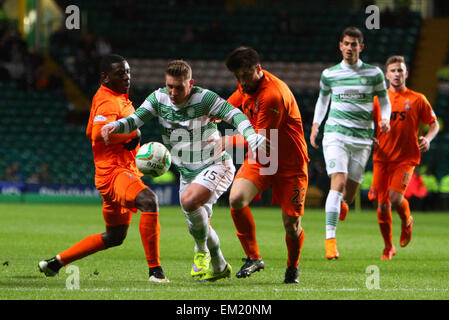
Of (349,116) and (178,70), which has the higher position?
(178,70)

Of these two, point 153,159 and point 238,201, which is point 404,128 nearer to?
point 238,201

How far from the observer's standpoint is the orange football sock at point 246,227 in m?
6.84

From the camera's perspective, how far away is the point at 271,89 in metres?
6.40

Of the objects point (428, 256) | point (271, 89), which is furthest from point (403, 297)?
point (428, 256)

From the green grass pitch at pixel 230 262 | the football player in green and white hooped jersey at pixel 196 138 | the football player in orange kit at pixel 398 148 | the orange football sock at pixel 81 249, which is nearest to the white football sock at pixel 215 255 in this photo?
the football player in green and white hooped jersey at pixel 196 138

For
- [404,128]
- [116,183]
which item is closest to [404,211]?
[404,128]

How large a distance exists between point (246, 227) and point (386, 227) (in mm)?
2885

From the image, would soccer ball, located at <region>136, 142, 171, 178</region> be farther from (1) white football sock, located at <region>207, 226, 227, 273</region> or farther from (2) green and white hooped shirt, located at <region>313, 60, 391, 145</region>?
(2) green and white hooped shirt, located at <region>313, 60, 391, 145</region>

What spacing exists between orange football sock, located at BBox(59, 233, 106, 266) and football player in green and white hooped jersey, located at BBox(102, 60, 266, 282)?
0.87 m

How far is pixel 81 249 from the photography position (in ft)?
22.2

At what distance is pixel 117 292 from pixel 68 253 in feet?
3.87

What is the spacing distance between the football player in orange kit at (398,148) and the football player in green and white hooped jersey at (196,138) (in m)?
3.18
